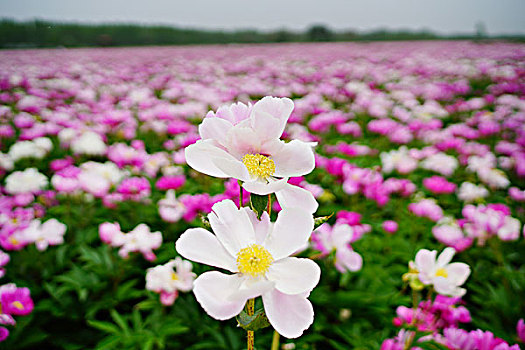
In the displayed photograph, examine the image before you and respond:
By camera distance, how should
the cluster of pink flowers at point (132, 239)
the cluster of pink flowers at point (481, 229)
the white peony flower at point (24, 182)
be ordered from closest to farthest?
the cluster of pink flowers at point (132, 239) → the cluster of pink flowers at point (481, 229) → the white peony flower at point (24, 182)

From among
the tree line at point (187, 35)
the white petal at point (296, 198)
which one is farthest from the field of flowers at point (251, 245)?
the tree line at point (187, 35)

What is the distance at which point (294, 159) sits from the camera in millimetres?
411

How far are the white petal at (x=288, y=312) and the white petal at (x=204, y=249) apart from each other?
0.05 m

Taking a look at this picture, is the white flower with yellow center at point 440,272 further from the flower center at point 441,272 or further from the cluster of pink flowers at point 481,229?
the cluster of pink flowers at point 481,229

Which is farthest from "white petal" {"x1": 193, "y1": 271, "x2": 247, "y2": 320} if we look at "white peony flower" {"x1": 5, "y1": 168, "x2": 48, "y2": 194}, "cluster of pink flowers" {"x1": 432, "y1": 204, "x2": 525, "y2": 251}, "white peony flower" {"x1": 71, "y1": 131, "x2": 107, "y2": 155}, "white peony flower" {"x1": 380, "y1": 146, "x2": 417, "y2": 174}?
"white peony flower" {"x1": 71, "y1": 131, "x2": 107, "y2": 155}

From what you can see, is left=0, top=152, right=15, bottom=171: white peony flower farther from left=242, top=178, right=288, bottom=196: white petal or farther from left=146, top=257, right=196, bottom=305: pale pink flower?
left=242, top=178, right=288, bottom=196: white petal

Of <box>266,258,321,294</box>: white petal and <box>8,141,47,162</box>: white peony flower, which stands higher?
<box>266,258,321,294</box>: white petal

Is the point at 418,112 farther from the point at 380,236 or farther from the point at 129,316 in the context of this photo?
the point at 129,316

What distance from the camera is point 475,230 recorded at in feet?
4.15

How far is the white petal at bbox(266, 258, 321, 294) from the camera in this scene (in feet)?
1.15

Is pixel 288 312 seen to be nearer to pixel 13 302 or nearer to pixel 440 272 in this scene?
pixel 440 272

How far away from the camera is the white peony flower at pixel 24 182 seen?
1384 millimetres

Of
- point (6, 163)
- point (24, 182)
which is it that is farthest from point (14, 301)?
point (6, 163)

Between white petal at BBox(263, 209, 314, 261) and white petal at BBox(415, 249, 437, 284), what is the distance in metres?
0.50
